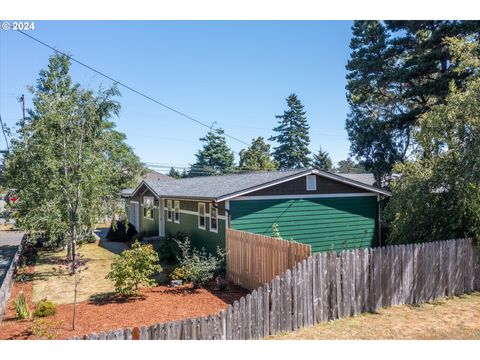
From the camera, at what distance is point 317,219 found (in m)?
14.1

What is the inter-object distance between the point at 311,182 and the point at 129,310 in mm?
8028

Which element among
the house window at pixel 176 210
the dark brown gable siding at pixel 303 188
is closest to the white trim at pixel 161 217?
the house window at pixel 176 210

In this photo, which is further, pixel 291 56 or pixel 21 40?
pixel 291 56

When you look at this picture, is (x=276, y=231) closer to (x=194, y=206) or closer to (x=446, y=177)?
(x=194, y=206)

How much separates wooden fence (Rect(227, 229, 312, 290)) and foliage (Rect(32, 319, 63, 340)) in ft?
16.7

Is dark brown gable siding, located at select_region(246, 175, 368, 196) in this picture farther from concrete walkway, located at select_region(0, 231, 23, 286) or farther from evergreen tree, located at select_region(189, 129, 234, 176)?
evergreen tree, located at select_region(189, 129, 234, 176)

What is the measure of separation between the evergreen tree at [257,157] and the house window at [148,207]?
24612mm

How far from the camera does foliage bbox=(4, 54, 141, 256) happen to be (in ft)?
39.2

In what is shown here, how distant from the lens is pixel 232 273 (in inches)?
466

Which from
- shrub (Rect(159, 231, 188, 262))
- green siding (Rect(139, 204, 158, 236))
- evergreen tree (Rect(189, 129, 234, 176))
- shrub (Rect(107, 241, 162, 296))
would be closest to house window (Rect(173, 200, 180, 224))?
shrub (Rect(159, 231, 188, 262))

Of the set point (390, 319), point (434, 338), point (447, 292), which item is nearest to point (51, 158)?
point (390, 319)

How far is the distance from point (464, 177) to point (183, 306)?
834 cm

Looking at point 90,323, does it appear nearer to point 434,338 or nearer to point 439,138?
point 434,338
